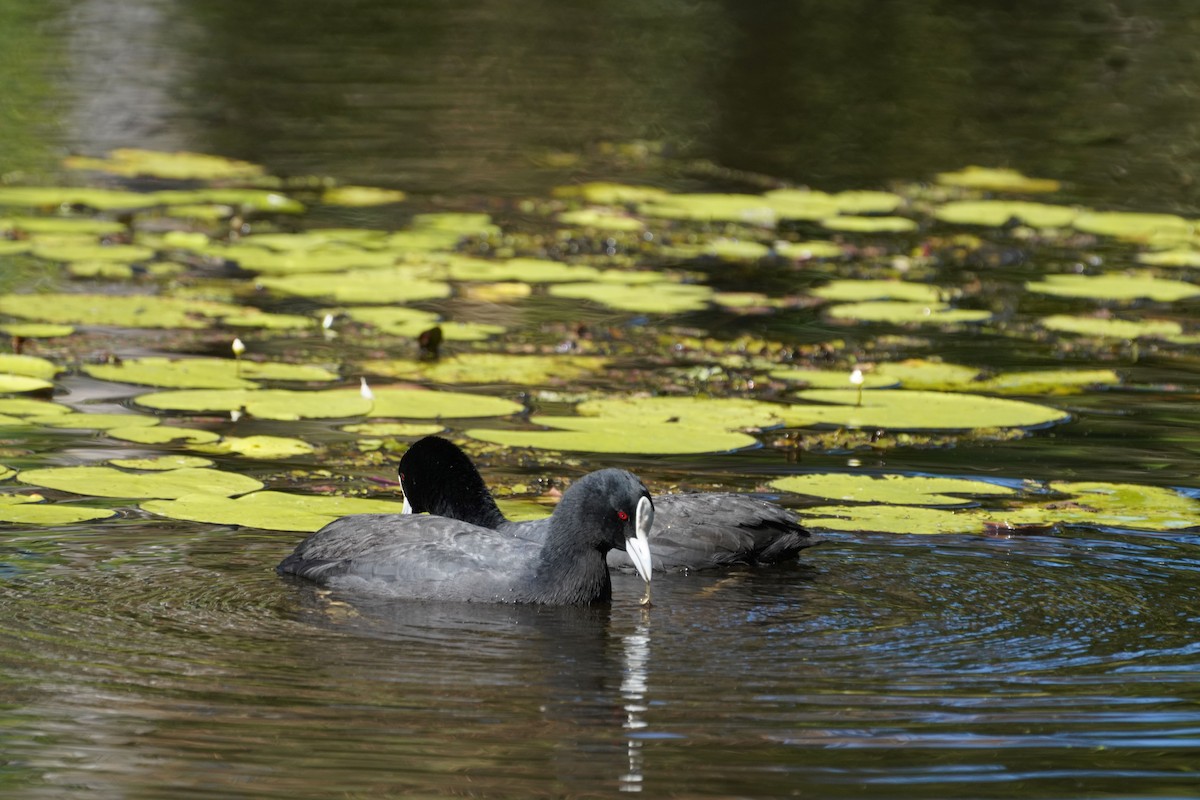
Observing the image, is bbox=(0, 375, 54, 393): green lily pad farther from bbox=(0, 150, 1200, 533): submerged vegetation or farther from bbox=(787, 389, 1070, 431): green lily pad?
bbox=(787, 389, 1070, 431): green lily pad

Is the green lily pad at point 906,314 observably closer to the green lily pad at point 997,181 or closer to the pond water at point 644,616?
the pond water at point 644,616

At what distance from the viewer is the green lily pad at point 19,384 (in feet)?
33.9

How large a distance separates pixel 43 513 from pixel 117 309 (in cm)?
464

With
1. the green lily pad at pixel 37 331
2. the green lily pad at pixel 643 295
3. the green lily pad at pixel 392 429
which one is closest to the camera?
the green lily pad at pixel 392 429

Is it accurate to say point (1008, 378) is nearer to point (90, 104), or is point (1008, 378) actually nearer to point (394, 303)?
point (394, 303)

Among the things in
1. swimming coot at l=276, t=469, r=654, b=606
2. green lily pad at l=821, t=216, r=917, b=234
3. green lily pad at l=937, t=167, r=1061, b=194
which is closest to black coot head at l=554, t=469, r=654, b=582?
swimming coot at l=276, t=469, r=654, b=606

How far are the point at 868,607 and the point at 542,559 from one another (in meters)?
1.23

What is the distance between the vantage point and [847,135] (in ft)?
70.7

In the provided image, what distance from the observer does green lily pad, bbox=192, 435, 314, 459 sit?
30.8 ft

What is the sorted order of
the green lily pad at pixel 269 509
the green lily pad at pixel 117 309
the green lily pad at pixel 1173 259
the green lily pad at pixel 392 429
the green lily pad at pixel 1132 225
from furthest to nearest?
1. the green lily pad at pixel 1132 225
2. the green lily pad at pixel 1173 259
3. the green lily pad at pixel 117 309
4. the green lily pad at pixel 392 429
5. the green lily pad at pixel 269 509

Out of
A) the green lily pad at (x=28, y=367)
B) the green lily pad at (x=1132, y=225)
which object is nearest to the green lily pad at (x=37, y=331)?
the green lily pad at (x=28, y=367)

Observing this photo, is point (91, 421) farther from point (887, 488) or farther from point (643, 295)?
point (643, 295)

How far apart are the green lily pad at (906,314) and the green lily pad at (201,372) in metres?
3.81

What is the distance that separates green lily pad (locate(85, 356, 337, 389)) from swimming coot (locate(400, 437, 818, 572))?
2752 millimetres
